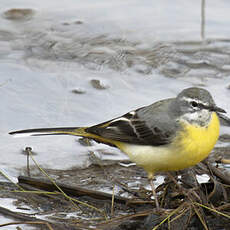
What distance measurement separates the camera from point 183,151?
223 inches

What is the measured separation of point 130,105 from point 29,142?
158cm

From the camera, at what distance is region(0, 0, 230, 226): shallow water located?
7625 millimetres

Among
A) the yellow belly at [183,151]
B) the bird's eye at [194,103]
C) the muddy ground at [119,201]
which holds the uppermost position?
the bird's eye at [194,103]

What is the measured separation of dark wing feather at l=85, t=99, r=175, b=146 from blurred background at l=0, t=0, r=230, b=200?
26.0 inches

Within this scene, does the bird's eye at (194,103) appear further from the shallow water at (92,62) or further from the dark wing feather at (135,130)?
the shallow water at (92,62)

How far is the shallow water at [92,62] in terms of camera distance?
7.62m

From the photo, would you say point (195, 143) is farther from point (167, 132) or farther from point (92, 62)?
point (92, 62)

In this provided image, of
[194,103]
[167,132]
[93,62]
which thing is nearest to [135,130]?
[167,132]

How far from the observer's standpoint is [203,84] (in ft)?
28.4

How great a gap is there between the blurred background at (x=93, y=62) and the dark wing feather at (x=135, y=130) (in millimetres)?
660

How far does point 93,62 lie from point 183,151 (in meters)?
3.90

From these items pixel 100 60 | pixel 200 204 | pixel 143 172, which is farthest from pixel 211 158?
pixel 100 60

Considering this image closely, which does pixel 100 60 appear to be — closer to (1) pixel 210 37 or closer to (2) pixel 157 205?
(1) pixel 210 37

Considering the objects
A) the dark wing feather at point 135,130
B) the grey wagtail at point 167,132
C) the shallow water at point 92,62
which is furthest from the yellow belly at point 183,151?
the shallow water at point 92,62
